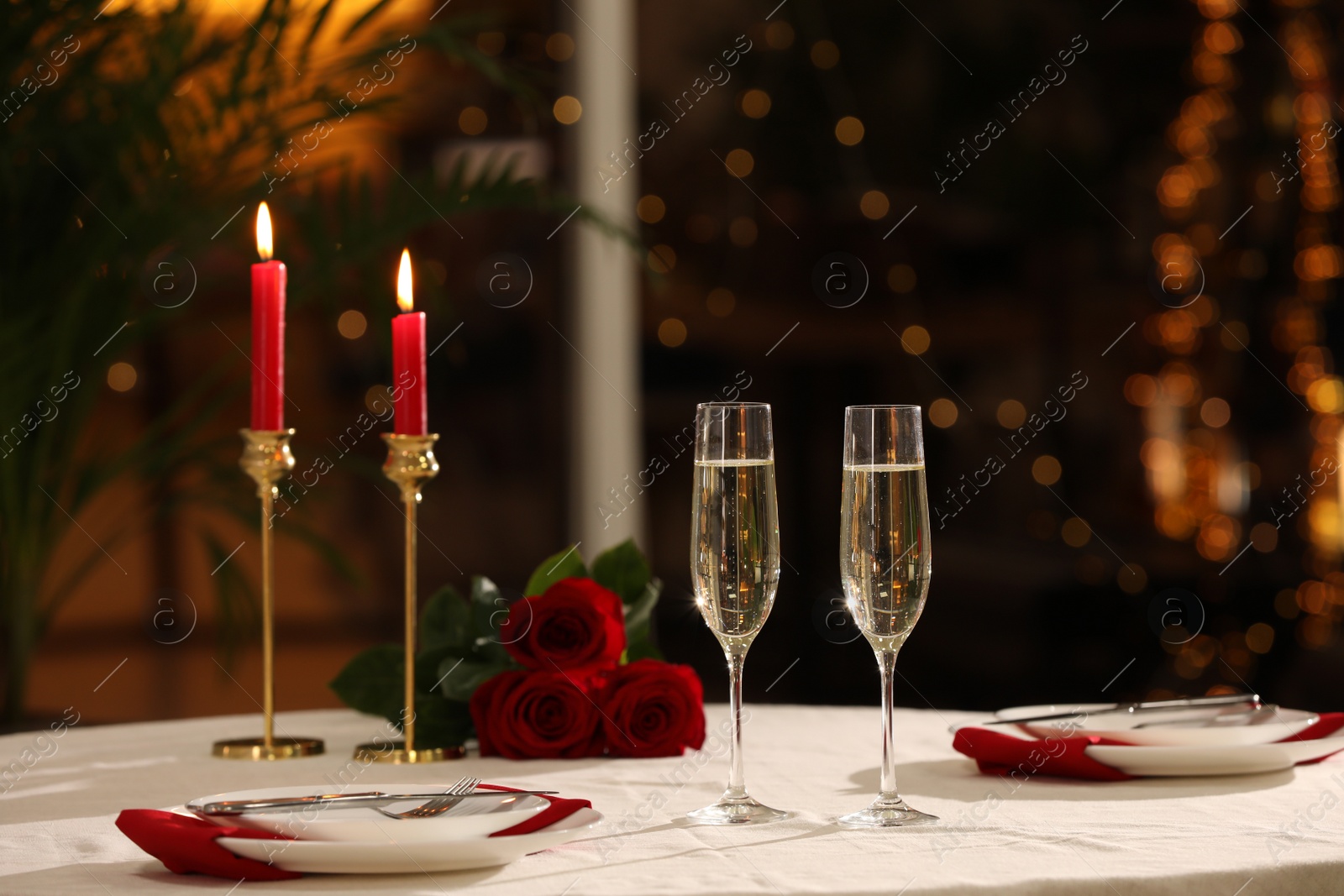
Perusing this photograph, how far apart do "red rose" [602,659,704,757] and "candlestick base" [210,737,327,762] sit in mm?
265

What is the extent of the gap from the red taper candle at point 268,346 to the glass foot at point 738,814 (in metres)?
0.54

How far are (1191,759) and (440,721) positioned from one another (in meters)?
0.58

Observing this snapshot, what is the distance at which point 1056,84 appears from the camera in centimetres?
351

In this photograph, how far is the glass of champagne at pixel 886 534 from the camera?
0.88 metres

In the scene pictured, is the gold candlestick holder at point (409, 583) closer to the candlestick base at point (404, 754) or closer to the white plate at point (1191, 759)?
the candlestick base at point (404, 754)

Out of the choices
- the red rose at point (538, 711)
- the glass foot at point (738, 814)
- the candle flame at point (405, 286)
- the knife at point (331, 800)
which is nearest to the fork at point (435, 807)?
the knife at point (331, 800)

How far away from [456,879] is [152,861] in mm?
187

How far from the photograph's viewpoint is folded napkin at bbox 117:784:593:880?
742mm

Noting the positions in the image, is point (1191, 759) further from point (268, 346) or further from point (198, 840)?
point (268, 346)

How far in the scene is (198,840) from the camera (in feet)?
2.44

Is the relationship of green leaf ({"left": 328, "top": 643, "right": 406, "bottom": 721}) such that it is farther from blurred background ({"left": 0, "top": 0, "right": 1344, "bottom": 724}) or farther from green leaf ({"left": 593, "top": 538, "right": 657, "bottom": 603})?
blurred background ({"left": 0, "top": 0, "right": 1344, "bottom": 724})

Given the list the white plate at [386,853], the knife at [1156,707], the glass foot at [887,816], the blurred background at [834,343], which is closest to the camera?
the white plate at [386,853]

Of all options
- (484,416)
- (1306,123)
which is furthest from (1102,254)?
(484,416)

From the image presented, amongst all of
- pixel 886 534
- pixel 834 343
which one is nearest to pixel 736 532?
pixel 886 534
